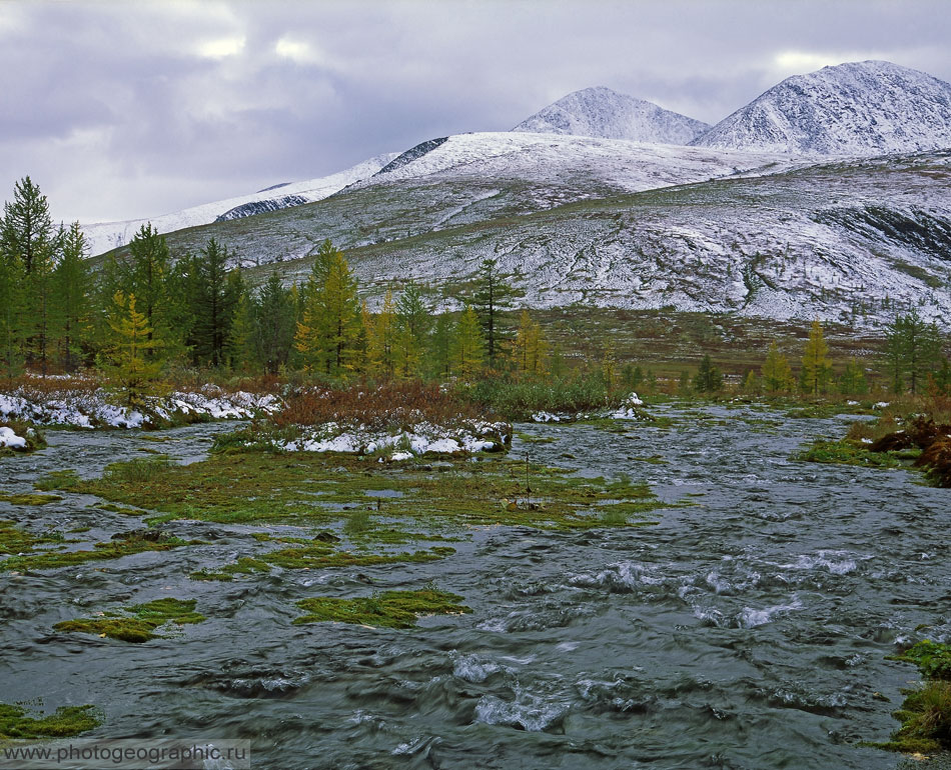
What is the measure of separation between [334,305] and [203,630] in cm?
4493

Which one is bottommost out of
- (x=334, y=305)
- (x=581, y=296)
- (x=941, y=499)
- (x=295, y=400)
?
(x=941, y=499)

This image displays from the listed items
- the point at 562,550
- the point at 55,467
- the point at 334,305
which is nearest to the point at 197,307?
the point at 334,305

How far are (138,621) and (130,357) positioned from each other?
26.6 metres

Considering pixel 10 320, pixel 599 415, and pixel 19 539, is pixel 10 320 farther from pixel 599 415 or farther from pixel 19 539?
pixel 19 539

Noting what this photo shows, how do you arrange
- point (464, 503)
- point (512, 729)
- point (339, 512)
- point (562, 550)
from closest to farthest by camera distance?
point (512, 729) < point (562, 550) < point (339, 512) < point (464, 503)

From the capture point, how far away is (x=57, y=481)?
1705cm

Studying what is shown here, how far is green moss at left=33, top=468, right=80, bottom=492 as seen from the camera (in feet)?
53.6

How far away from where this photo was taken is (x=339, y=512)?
14734mm

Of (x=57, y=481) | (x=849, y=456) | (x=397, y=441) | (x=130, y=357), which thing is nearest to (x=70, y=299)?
(x=130, y=357)

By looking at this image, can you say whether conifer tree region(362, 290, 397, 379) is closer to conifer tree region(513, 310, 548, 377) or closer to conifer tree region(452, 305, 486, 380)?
conifer tree region(452, 305, 486, 380)

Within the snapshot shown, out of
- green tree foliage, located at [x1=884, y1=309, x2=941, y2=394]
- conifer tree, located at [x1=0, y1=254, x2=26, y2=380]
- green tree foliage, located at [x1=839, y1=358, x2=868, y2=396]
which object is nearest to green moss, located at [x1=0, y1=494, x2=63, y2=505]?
conifer tree, located at [x1=0, y1=254, x2=26, y2=380]

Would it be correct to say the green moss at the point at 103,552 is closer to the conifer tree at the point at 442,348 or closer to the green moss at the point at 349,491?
the green moss at the point at 349,491

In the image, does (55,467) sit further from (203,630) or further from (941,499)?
(941,499)

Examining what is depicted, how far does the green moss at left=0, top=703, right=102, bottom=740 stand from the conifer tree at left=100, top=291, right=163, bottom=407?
2796 centimetres
